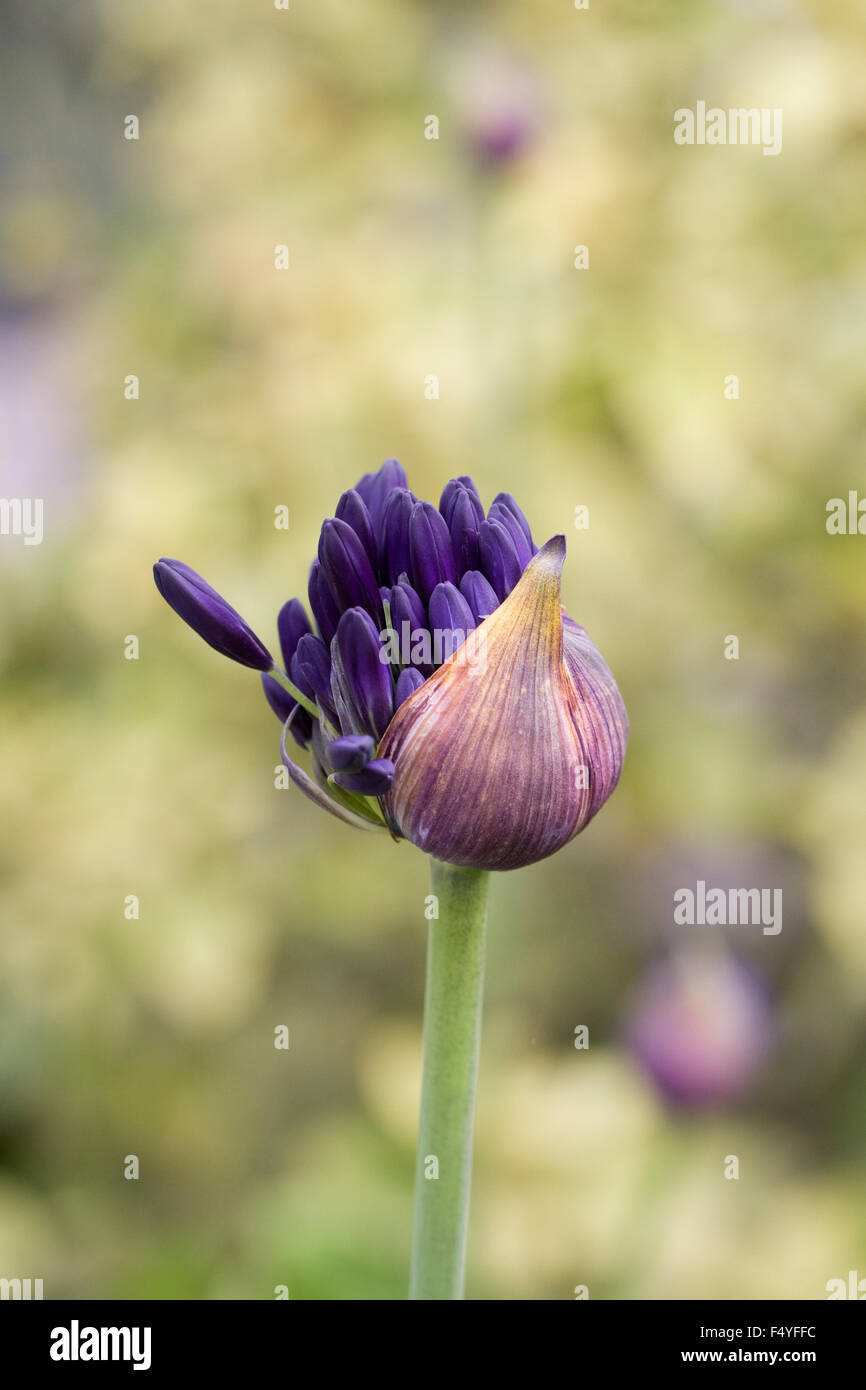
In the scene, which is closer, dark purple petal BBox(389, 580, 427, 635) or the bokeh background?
dark purple petal BBox(389, 580, 427, 635)

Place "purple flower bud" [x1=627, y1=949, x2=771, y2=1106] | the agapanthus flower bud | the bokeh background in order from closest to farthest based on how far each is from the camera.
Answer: the agapanthus flower bud
"purple flower bud" [x1=627, y1=949, x2=771, y2=1106]
the bokeh background

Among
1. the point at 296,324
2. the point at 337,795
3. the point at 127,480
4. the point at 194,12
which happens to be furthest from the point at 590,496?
the point at 337,795

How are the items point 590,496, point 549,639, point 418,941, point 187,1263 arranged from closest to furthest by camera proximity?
point 549,639 → point 187,1263 → point 590,496 → point 418,941

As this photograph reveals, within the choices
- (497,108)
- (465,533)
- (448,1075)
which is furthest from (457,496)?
(497,108)

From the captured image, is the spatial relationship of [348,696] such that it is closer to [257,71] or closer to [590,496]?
[590,496]

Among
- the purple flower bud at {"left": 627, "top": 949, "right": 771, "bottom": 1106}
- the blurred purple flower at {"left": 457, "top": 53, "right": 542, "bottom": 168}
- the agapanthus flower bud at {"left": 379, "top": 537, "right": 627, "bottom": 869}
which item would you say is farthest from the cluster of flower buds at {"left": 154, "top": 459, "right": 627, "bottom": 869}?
the blurred purple flower at {"left": 457, "top": 53, "right": 542, "bottom": 168}

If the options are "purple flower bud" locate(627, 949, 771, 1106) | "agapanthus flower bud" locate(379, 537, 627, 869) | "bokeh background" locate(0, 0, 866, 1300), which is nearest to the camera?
"agapanthus flower bud" locate(379, 537, 627, 869)

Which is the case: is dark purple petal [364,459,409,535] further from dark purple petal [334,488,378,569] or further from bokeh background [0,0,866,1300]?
bokeh background [0,0,866,1300]

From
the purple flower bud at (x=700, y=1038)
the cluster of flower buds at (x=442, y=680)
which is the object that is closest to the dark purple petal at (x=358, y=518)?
the cluster of flower buds at (x=442, y=680)
